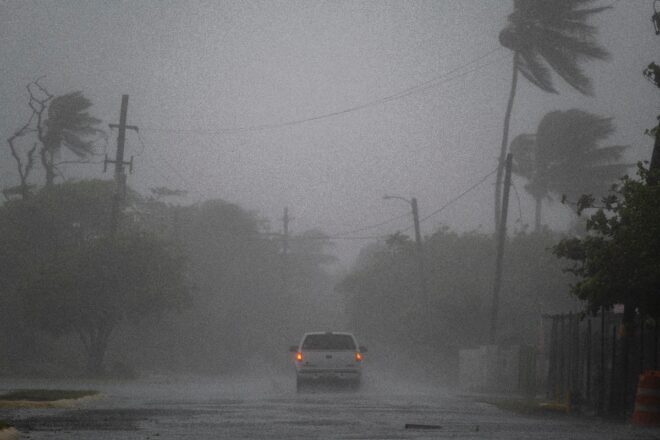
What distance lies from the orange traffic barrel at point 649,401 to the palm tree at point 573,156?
53278 millimetres

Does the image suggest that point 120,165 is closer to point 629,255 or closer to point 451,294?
point 451,294

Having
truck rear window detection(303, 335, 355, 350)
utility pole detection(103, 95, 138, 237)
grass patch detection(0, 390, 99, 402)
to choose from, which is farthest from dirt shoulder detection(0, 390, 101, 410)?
utility pole detection(103, 95, 138, 237)

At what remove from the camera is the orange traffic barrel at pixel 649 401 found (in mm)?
18781

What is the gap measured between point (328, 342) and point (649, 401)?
48.0ft

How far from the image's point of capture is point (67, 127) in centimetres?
6144

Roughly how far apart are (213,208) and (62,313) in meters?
44.2

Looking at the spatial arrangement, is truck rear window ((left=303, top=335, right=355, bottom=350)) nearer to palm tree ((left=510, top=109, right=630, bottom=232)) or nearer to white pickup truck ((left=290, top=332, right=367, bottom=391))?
white pickup truck ((left=290, top=332, right=367, bottom=391))

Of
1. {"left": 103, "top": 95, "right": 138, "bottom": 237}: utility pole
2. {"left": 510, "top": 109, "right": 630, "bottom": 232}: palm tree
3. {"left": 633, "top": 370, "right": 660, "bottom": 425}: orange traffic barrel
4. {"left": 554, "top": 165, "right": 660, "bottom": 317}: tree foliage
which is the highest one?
{"left": 510, "top": 109, "right": 630, "bottom": 232}: palm tree

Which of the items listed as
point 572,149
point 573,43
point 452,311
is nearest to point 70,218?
point 452,311

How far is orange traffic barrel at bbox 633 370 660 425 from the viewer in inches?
739

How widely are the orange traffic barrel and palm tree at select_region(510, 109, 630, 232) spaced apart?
5328 cm

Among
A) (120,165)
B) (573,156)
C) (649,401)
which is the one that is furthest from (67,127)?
(649,401)

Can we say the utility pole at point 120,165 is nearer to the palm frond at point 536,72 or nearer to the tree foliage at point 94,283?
the tree foliage at point 94,283

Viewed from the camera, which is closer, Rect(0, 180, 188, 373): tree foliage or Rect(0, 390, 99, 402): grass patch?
Rect(0, 390, 99, 402): grass patch
